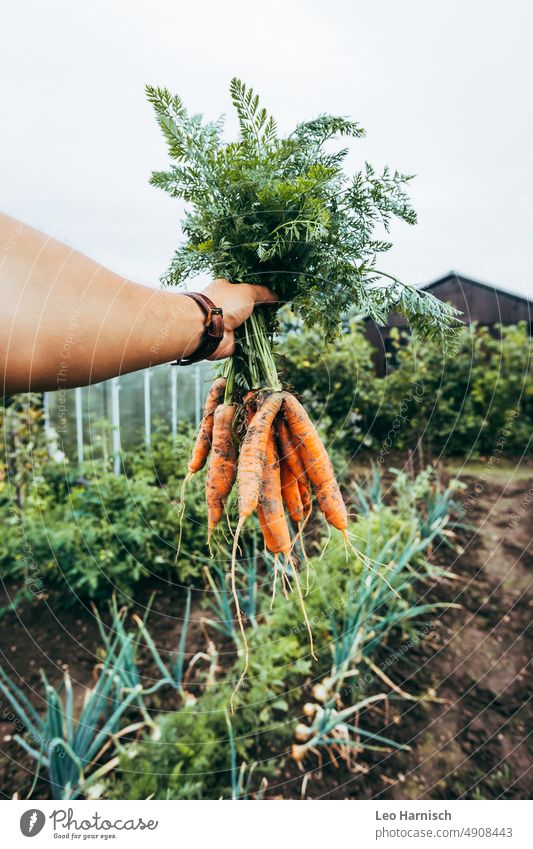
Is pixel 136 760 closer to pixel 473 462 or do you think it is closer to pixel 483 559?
pixel 483 559

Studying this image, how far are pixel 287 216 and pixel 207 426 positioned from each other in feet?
1.88

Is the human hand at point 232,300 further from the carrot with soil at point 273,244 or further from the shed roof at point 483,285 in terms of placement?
the shed roof at point 483,285

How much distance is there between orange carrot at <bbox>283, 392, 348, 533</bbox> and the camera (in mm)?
1233

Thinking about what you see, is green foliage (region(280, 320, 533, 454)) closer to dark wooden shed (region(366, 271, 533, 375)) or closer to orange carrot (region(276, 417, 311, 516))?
dark wooden shed (region(366, 271, 533, 375))

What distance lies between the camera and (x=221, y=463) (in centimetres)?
130

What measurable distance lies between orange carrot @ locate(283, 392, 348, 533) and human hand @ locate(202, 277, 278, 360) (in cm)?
21

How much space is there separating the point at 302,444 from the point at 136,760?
1.23 metres

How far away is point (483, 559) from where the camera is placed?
3145 mm

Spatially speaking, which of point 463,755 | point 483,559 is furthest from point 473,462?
point 463,755

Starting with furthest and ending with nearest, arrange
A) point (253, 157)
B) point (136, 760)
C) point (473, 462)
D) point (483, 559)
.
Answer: point (473, 462), point (483, 559), point (136, 760), point (253, 157)

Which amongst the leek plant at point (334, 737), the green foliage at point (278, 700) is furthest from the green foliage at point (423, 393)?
the leek plant at point (334, 737)

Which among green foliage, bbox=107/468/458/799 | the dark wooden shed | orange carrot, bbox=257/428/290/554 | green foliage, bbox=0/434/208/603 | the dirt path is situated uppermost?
the dark wooden shed

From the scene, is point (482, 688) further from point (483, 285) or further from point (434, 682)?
point (483, 285)

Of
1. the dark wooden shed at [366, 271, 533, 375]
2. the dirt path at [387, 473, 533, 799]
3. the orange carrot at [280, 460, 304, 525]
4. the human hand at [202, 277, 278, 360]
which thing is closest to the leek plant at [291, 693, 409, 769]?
the dirt path at [387, 473, 533, 799]
